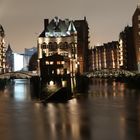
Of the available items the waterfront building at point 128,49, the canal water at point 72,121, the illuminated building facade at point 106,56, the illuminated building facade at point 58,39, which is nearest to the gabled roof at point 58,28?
the illuminated building facade at point 58,39

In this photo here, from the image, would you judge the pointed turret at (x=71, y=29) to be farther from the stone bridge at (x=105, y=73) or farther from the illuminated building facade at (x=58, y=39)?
the stone bridge at (x=105, y=73)

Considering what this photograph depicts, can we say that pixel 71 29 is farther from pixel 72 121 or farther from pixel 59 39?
pixel 72 121

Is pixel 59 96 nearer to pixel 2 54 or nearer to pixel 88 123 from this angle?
pixel 88 123

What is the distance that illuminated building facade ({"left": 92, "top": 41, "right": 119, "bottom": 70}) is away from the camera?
165750mm

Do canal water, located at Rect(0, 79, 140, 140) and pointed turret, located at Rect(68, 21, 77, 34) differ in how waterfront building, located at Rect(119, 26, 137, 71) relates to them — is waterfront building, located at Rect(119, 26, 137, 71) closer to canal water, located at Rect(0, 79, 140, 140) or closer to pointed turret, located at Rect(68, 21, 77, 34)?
pointed turret, located at Rect(68, 21, 77, 34)

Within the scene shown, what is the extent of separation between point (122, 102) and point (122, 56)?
86.3 metres

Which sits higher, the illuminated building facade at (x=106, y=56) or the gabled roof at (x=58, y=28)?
the gabled roof at (x=58, y=28)

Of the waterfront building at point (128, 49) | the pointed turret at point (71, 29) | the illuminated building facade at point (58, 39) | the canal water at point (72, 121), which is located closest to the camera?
the canal water at point (72, 121)

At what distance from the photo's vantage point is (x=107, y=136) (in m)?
31.5

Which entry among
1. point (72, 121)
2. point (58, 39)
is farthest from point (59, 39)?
point (72, 121)

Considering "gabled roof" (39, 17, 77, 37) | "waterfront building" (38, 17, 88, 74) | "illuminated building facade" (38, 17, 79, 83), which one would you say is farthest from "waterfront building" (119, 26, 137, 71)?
"gabled roof" (39, 17, 77, 37)

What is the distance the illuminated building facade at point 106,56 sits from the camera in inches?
6526

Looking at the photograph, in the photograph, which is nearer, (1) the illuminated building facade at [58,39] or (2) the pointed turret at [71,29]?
(1) the illuminated building facade at [58,39]

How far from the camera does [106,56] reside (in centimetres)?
17175
